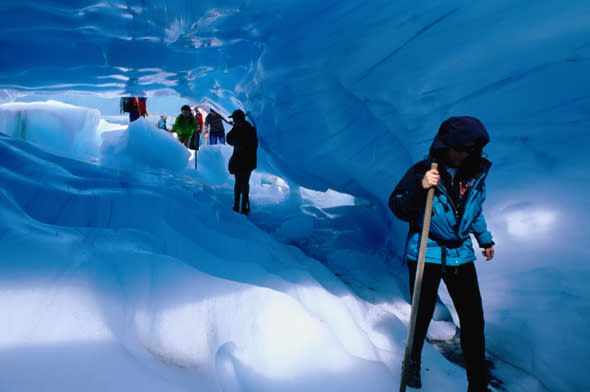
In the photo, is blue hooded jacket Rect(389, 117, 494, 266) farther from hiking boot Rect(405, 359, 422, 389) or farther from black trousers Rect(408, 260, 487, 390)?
hiking boot Rect(405, 359, 422, 389)

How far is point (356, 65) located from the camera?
324 centimetres

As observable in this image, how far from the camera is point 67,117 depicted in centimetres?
905

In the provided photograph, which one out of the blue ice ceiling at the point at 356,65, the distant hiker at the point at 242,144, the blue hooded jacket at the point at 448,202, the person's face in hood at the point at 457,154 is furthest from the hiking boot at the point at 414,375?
the distant hiker at the point at 242,144

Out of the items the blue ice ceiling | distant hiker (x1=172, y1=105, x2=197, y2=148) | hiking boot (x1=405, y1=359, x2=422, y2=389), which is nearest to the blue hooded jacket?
hiking boot (x1=405, y1=359, x2=422, y2=389)

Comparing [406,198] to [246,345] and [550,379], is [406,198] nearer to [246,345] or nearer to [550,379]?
[246,345]

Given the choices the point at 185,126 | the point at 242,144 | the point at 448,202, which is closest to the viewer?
the point at 448,202

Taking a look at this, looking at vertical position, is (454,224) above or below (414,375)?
above

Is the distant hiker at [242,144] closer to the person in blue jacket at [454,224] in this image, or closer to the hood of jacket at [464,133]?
the person in blue jacket at [454,224]

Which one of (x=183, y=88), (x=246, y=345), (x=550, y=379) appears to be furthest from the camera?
(x=183, y=88)

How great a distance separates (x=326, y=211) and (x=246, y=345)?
498cm

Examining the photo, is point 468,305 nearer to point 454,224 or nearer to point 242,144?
point 454,224

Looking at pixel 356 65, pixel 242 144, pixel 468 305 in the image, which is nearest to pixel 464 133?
pixel 468 305

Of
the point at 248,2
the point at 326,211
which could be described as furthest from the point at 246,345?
the point at 326,211

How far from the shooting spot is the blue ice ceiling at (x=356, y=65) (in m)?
2.33
